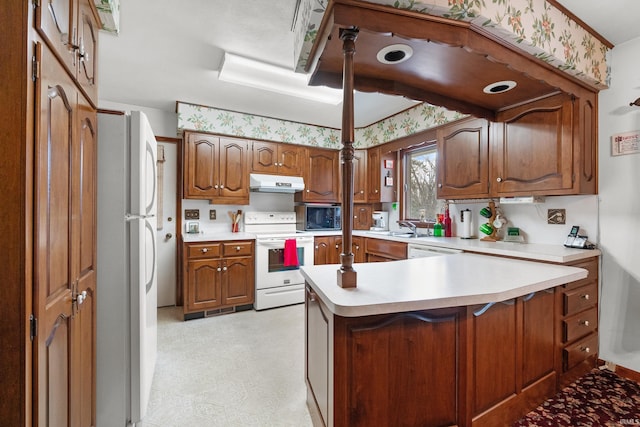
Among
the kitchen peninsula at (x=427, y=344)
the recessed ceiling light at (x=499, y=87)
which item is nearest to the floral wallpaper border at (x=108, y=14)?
the kitchen peninsula at (x=427, y=344)

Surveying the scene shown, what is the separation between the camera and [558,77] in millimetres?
1779

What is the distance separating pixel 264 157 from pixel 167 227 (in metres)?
1.50

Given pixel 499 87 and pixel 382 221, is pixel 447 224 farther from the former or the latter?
pixel 499 87

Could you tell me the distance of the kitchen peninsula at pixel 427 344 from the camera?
1076mm

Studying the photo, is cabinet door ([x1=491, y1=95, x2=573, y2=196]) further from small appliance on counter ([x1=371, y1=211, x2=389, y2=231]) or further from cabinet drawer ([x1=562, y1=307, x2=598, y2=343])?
small appliance on counter ([x1=371, y1=211, x2=389, y2=231])

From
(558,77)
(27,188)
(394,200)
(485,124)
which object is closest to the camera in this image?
(27,188)

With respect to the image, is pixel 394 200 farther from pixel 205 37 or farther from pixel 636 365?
pixel 205 37

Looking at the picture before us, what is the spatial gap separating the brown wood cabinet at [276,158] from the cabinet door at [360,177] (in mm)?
857

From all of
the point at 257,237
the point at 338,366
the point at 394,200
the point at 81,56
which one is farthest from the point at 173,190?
the point at 338,366

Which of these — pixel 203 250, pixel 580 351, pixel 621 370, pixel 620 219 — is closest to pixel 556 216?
pixel 620 219

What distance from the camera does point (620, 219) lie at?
6.68ft

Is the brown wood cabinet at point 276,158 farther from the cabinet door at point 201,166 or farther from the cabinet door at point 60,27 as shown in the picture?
the cabinet door at point 60,27

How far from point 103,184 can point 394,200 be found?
339 cm

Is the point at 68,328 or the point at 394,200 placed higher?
the point at 394,200
